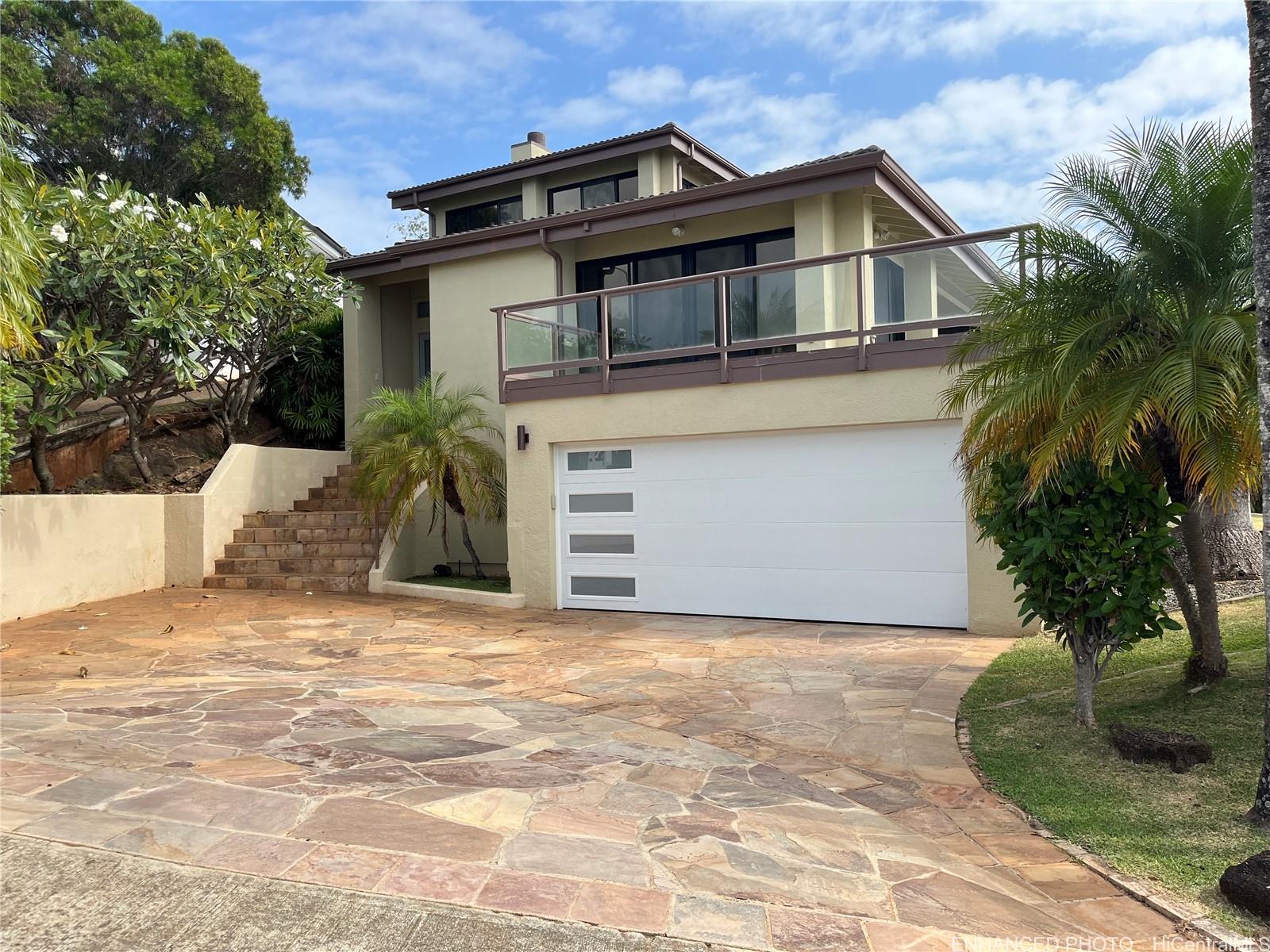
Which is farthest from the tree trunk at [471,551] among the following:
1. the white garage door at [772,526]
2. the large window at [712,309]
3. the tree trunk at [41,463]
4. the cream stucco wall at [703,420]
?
the tree trunk at [41,463]

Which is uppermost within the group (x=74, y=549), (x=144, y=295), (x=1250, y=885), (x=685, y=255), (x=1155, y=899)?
(x=685, y=255)

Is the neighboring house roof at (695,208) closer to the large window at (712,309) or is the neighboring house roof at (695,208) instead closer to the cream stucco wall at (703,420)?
the large window at (712,309)

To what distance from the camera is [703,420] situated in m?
11.0

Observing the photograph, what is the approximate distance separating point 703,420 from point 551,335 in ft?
8.56

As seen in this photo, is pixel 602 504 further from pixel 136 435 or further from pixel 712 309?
pixel 136 435

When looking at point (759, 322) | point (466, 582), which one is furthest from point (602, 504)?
point (759, 322)

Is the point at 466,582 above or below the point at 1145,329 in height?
below

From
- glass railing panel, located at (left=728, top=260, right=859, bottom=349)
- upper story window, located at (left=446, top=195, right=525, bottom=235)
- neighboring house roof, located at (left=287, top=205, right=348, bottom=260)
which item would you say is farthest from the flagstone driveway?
neighboring house roof, located at (left=287, top=205, right=348, bottom=260)

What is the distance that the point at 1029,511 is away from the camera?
576 cm

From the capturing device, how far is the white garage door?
32.2 feet

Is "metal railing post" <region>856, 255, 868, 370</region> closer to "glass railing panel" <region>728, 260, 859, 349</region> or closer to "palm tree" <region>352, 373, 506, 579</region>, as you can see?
"glass railing panel" <region>728, 260, 859, 349</region>

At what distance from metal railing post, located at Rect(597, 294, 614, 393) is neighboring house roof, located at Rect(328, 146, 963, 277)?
2.30 meters

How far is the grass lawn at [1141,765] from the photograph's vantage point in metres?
3.99

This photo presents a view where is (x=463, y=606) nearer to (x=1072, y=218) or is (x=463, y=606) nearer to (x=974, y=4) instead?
(x=1072, y=218)
